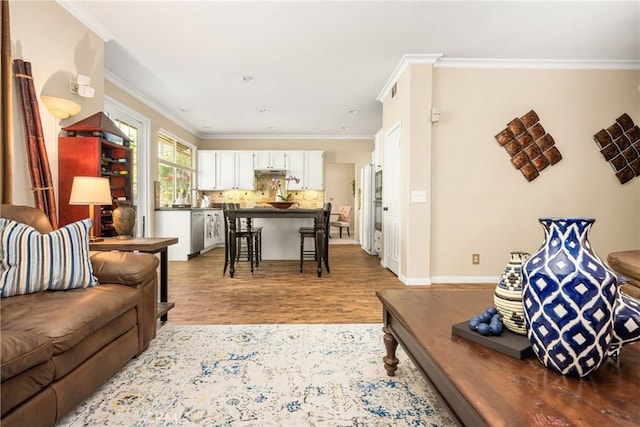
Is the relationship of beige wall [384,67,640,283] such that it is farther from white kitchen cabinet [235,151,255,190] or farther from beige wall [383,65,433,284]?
white kitchen cabinet [235,151,255,190]

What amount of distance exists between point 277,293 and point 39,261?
2170 mm

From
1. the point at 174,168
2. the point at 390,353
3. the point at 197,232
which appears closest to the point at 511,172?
the point at 390,353

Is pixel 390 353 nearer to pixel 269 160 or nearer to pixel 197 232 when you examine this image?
pixel 197 232

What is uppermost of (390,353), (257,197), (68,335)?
(257,197)

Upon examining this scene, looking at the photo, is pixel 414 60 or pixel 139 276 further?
pixel 414 60

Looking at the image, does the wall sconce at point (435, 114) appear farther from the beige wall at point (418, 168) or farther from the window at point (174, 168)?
the window at point (174, 168)

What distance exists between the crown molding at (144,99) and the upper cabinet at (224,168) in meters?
0.85

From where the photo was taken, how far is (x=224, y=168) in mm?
7785

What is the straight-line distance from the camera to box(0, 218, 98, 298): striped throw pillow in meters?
1.55

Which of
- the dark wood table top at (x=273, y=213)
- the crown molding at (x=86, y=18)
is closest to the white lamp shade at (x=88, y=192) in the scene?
the crown molding at (x=86, y=18)

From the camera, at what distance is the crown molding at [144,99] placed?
4387 millimetres

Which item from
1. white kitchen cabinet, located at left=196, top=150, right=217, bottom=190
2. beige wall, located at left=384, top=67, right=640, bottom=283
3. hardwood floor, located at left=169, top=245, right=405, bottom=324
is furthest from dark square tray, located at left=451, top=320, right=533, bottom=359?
white kitchen cabinet, located at left=196, top=150, right=217, bottom=190

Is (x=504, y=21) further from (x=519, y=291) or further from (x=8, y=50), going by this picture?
(x=8, y=50)

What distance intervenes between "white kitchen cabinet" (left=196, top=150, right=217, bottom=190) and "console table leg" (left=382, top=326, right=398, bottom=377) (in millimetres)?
6897
